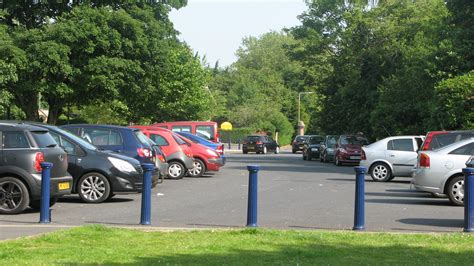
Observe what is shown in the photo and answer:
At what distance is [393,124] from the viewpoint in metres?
42.1

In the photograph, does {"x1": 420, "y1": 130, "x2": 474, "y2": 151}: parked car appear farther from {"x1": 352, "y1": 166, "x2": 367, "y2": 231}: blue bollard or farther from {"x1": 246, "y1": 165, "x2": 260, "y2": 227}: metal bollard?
{"x1": 246, "y1": 165, "x2": 260, "y2": 227}: metal bollard

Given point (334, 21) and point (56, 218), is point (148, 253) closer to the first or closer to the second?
point (56, 218)

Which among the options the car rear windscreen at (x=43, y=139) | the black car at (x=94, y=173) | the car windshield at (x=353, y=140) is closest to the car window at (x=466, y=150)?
the black car at (x=94, y=173)

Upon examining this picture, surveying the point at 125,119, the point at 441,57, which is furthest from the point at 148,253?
the point at 125,119

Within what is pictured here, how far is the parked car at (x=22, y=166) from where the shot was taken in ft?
47.7

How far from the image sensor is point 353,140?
39.0 m

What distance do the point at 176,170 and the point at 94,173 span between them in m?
8.57

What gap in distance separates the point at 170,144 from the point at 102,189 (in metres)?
8.54

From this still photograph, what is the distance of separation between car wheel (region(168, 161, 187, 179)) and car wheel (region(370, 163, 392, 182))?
6.05m

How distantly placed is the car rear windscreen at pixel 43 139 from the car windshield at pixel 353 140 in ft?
81.9

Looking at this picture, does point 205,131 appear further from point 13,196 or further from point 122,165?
point 13,196

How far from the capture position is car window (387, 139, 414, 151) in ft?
85.6

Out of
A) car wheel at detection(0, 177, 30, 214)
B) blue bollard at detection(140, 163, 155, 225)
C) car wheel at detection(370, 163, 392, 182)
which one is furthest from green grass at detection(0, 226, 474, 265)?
car wheel at detection(370, 163, 392, 182)

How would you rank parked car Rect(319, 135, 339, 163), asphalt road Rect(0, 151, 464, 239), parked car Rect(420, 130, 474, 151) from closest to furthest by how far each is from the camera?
asphalt road Rect(0, 151, 464, 239) < parked car Rect(420, 130, 474, 151) < parked car Rect(319, 135, 339, 163)
